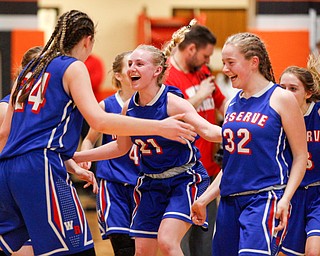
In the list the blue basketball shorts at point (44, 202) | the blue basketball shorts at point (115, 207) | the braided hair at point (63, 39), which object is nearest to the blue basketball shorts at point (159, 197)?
the blue basketball shorts at point (115, 207)

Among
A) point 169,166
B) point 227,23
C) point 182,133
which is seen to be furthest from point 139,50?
point 227,23

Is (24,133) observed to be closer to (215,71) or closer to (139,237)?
(139,237)

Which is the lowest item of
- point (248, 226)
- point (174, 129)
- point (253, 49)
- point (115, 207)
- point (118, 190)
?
point (115, 207)

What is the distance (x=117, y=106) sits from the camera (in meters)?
5.55

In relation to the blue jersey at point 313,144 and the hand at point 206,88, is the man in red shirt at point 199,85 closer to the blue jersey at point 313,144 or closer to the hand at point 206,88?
the hand at point 206,88

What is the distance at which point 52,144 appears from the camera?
391cm

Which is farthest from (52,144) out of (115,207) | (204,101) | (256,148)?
(204,101)

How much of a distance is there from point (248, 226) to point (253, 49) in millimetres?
952

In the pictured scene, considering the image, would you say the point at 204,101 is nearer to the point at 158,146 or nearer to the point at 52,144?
the point at 158,146

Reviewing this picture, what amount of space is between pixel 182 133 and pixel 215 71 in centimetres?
908

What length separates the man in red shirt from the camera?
6215 mm

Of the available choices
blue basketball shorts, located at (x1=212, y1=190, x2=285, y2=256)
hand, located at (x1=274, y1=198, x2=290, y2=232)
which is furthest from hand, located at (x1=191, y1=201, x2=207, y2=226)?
hand, located at (x1=274, y1=198, x2=290, y2=232)

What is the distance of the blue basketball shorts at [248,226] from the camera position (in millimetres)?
4000

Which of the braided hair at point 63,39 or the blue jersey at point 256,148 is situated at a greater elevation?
the braided hair at point 63,39
